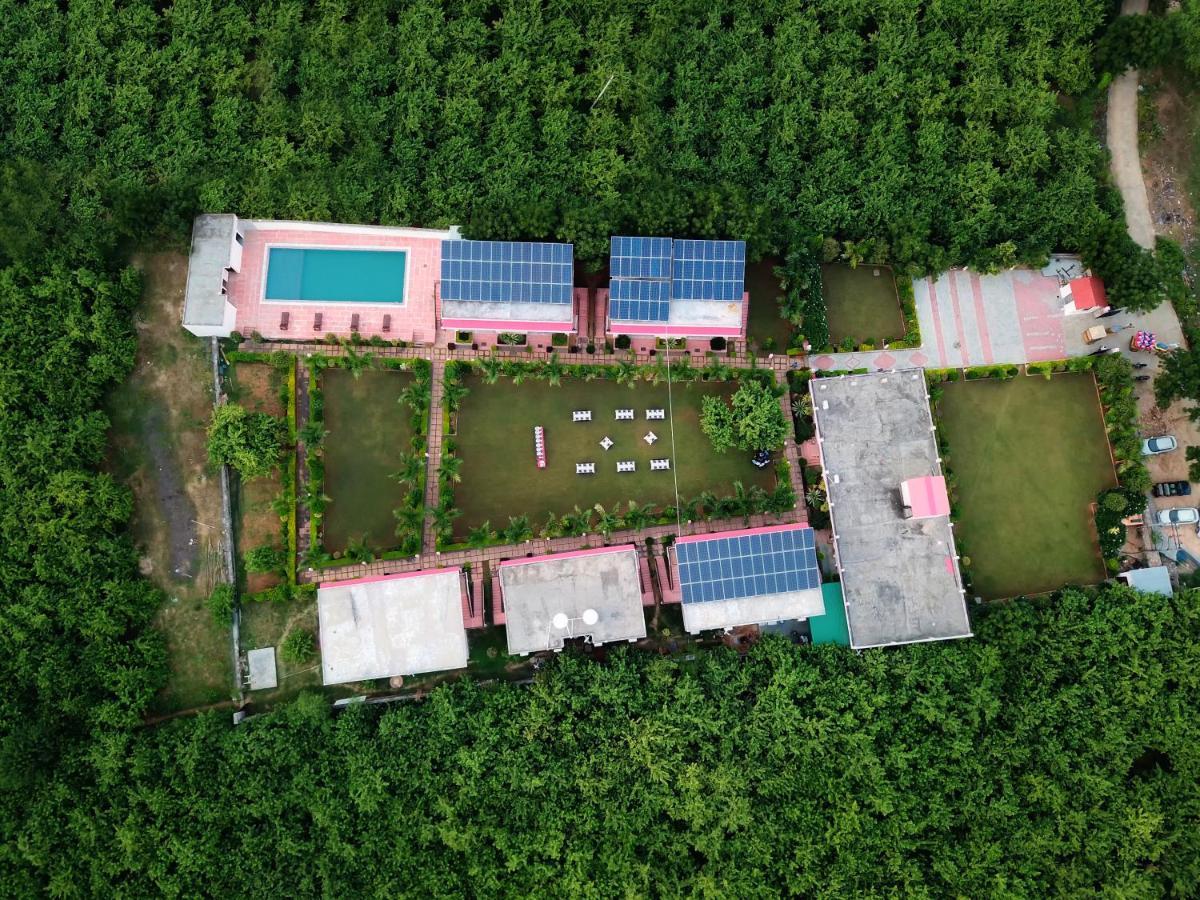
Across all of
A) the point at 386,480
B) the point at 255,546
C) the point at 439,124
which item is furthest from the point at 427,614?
the point at 439,124

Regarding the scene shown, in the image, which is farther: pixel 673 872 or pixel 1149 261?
pixel 1149 261

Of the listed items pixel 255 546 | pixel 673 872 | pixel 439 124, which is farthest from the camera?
pixel 439 124

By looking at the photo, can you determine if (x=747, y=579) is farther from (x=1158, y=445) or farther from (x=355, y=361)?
(x=1158, y=445)

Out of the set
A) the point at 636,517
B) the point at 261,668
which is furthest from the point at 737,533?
the point at 261,668

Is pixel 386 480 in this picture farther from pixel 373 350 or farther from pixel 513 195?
pixel 513 195

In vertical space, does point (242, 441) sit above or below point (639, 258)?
below

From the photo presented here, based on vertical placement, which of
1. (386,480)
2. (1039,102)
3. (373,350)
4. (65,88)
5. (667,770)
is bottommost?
(667,770)

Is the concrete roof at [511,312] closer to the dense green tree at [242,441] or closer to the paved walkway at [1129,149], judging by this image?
the dense green tree at [242,441]

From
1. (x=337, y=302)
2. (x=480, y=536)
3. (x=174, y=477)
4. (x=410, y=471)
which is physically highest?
(x=337, y=302)
